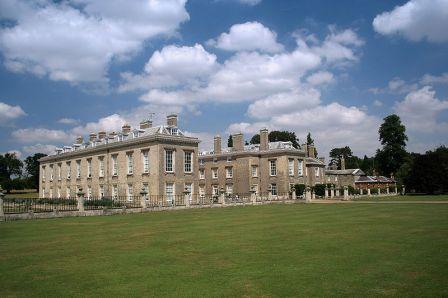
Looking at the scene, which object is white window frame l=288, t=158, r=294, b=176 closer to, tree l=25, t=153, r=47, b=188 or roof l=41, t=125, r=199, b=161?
roof l=41, t=125, r=199, b=161

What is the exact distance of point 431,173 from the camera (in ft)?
182

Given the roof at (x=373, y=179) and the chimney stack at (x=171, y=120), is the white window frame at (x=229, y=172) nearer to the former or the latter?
the chimney stack at (x=171, y=120)

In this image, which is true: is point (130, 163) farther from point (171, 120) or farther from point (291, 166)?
point (291, 166)

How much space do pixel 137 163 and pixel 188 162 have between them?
5.37 meters

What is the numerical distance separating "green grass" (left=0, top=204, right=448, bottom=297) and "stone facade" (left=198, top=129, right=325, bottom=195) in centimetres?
4045

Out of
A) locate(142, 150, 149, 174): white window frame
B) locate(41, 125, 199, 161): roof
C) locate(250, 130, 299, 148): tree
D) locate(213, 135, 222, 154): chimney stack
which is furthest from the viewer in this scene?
locate(250, 130, 299, 148): tree

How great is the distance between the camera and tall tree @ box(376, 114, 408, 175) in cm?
7544

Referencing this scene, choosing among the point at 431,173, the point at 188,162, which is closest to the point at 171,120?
the point at 188,162

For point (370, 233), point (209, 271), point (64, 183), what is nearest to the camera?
point (209, 271)

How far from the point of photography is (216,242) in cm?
1191

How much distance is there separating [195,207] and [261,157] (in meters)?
23.3

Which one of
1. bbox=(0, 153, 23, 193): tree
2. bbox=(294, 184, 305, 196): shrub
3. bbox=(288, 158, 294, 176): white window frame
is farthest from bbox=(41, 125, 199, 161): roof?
bbox=(0, 153, 23, 193): tree

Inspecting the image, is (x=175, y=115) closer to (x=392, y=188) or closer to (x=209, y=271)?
(x=209, y=271)

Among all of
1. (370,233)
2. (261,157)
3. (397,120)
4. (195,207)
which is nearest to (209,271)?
(370,233)
